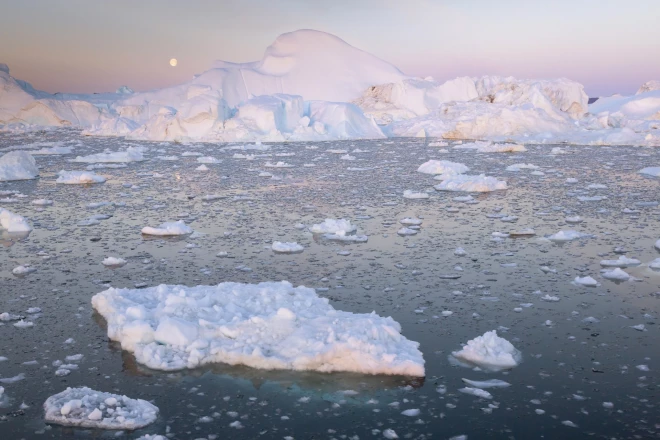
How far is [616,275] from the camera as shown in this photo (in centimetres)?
601

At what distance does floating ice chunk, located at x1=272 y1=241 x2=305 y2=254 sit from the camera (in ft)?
23.5

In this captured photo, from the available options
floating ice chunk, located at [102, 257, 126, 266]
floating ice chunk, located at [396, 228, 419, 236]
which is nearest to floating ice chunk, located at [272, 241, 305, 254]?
floating ice chunk, located at [396, 228, 419, 236]

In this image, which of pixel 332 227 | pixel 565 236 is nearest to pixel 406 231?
pixel 332 227

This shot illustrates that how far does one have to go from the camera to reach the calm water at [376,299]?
354 cm

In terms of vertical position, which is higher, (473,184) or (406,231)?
(473,184)

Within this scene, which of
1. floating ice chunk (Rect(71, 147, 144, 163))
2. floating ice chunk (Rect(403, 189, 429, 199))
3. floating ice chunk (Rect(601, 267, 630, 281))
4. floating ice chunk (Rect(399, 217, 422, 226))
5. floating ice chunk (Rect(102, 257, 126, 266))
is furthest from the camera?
floating ice chunk (Rect(71, 147, 144, 163))

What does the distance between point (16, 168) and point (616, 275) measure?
1404 centimetres

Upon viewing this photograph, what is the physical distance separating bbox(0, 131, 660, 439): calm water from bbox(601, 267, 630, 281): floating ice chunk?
0.49 feet

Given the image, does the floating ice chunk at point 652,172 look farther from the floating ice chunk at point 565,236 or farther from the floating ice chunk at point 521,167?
the floating ice chunk at point 565,236

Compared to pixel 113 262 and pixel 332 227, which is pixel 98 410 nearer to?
pixel 113 262

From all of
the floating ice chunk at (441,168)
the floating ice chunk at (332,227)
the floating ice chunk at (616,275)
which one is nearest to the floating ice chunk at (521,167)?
the floating ice chunk at (441,168)

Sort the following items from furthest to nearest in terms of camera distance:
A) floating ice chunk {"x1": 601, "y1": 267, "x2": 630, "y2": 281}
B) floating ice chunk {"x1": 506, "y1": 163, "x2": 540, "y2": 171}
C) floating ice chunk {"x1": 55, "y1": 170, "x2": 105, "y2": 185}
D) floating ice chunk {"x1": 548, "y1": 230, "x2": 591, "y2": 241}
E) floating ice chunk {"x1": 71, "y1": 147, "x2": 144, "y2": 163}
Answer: floating ice chunk {"x1": 71, "y1": 147, "x2": 144, "y2": 163} → floating ice chunk {"x1": 506, "y1": 163, "x2": 540, "y2": 171} → floating ice chunk {"x1": 55, "y1": 170, "x2": 105, "y2": 185} → floating ice chunk {"x1": 548, "y1": 230, "x2": 591, "y2": 241} → floating ice chunk {"x1": 601, "y1": 267, "x2": 630, "y2": 281}

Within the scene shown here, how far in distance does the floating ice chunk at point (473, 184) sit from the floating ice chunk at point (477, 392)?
324 inches

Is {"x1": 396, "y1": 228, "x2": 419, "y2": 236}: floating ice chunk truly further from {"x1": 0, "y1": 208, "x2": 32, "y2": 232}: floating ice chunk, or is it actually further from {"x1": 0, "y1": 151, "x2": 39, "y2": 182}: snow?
{"x1": 0, "y1": 151, "x2": 39, "y2": 182}: snow
